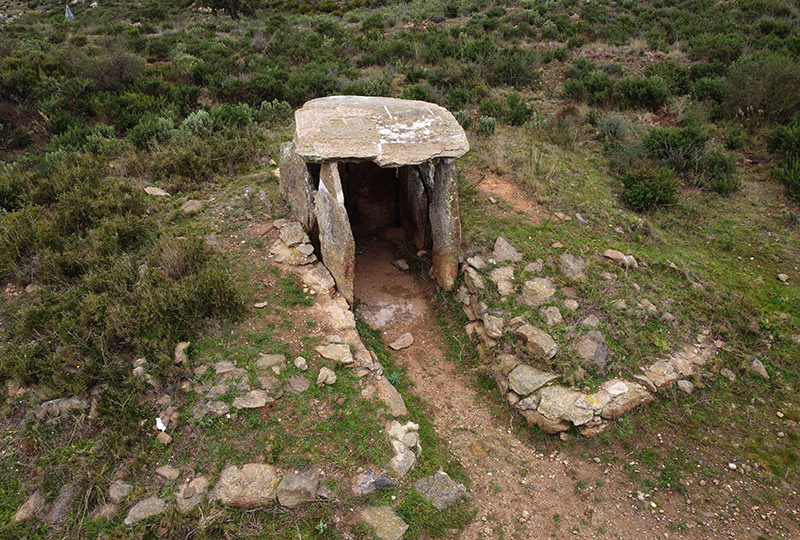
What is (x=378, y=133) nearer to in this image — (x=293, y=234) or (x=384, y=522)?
(x=293, y=234)

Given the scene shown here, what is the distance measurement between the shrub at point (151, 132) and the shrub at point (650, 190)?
9.20 m

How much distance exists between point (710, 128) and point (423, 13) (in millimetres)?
13145

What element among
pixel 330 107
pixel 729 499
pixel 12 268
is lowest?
pixel 729 499

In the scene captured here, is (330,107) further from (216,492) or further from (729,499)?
(729,499)

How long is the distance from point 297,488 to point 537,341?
321 cm

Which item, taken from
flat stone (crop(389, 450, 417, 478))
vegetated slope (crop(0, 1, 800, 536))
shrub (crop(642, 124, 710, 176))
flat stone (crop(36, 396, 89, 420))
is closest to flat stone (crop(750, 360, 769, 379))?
vegetated slope (crop(0, 1, 800, 536))

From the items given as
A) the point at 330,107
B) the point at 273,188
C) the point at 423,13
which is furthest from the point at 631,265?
the point at 423,13

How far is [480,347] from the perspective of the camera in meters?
6.02

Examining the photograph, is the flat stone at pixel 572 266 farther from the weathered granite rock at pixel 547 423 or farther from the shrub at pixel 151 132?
the shrub at pixel 151 132

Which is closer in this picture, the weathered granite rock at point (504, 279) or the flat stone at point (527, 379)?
the flat stone at point (527, 379)

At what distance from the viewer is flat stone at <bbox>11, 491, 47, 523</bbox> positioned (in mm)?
3814

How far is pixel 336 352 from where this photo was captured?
532 centimetres

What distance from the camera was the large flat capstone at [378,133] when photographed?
600 cm

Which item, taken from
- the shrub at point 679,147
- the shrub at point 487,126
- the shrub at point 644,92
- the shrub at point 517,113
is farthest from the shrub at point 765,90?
the shrub at point 487,126
